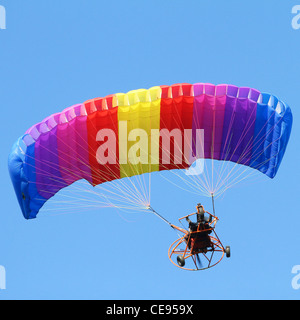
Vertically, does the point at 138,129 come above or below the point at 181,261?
above

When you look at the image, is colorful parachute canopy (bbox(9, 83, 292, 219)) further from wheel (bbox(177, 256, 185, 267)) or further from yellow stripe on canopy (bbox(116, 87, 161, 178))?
wheel (bbox(177, 256, 185, 267))

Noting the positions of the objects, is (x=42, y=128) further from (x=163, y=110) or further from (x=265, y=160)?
(x=265, y=160)

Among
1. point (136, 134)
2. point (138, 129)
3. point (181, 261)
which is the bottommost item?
point (181, 261)

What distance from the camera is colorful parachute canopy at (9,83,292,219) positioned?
79.2 feet

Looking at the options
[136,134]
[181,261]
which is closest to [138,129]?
[136,134]

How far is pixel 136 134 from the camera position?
80.6ft

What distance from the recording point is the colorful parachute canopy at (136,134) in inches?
950

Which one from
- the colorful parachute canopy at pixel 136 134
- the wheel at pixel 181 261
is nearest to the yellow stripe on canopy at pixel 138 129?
the colorful parachute canopy at pixel 136 134

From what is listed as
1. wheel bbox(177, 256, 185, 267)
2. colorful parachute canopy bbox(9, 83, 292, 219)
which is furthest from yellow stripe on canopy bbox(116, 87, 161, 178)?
wheel bbox(177, 256, 185, 267)

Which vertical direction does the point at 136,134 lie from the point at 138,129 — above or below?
below

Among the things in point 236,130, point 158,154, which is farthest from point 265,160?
point 158,154

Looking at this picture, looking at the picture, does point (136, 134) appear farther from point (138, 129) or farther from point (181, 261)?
point (181, 261)

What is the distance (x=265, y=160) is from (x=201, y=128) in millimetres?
1985

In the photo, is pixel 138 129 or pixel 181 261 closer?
pixel 181 261
